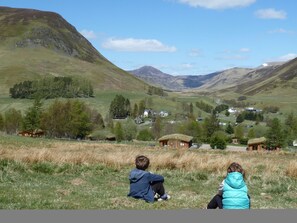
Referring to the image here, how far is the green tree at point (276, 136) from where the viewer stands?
12275cm

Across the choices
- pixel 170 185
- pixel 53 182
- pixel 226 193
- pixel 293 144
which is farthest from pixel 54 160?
pixel 293 144

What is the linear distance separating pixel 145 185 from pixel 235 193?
111 inches

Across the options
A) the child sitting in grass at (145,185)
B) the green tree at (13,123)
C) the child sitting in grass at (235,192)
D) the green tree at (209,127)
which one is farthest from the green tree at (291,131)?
the child sitting in grass at (235,192)

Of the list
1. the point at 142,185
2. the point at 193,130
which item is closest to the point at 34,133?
the point at 193,130

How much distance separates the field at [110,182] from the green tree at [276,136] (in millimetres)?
104738

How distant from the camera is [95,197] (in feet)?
39.8

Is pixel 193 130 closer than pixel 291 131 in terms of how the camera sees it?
No

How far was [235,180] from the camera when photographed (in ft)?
32.4

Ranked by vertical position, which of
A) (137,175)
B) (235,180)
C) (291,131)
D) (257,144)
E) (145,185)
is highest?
(235,180)

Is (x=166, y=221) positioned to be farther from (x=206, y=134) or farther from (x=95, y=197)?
(x=206, y=134)

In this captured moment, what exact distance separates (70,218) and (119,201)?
5.78 m

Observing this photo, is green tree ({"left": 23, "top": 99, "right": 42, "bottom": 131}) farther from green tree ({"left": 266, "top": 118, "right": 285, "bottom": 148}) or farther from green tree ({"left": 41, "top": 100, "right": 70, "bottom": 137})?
green tree ({"left": 266, "top": 118, "right": 285, "bottom": 148})

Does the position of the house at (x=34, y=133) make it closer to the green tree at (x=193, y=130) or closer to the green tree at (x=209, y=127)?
the green tree at (x=193, y=130)

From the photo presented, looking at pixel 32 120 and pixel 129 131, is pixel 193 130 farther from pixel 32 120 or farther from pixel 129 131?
pixel 32 120
